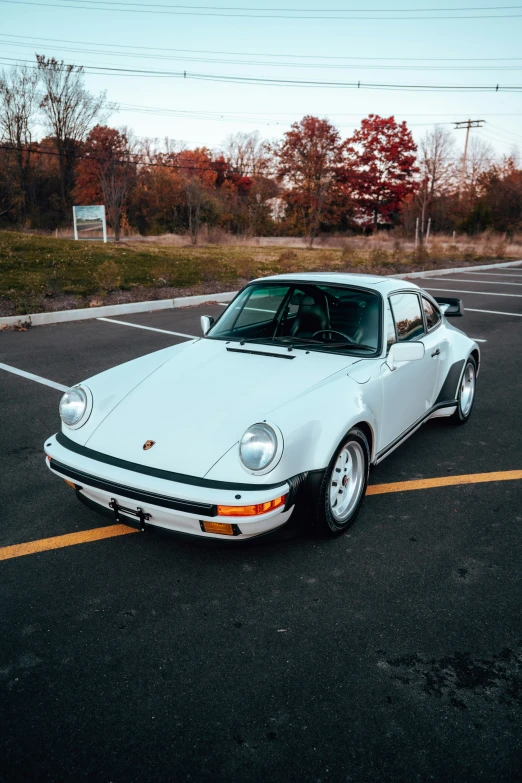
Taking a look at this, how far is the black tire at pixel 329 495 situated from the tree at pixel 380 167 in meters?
47.7

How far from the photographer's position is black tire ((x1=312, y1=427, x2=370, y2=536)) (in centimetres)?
313

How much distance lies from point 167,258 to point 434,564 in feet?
57.5

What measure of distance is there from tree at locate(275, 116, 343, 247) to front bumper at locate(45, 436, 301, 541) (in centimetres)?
3372

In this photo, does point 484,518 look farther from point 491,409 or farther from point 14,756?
point 14,756

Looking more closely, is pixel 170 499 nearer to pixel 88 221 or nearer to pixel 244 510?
pixel 244 510

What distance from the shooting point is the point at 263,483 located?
2834 mm

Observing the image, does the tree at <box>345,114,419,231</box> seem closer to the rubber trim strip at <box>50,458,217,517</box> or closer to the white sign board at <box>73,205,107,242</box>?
the white sign board at <box>73,205,107,242</box>

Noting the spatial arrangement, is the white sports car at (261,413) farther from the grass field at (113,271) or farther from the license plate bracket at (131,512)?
the grass field at (113,271)

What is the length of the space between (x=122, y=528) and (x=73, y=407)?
0.82 m

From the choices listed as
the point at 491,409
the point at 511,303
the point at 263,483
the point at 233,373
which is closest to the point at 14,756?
the point at 263,483

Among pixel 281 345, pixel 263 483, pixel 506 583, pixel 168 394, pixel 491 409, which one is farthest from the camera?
pixel 491 409

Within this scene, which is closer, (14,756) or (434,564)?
(14,756)

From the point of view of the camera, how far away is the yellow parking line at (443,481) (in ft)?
13.7

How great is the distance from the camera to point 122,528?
3.60 metres
